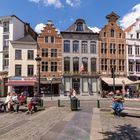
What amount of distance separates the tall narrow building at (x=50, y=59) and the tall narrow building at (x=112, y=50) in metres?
7.14

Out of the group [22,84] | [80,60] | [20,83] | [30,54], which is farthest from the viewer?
[80,60]

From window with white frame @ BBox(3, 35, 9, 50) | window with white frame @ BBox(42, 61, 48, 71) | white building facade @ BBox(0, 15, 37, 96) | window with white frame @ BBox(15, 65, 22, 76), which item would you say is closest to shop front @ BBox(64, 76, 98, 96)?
window with white frame @ BBox(42, 61, 48, 71)

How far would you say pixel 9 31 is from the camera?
47.6 m

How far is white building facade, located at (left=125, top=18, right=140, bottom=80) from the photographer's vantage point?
4903 centimetres

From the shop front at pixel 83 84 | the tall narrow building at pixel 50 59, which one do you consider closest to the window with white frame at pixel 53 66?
the tall narrow building at pixel 50 59

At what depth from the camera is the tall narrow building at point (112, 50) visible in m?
48.1

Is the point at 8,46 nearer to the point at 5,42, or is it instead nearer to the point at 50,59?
the point at 5,42

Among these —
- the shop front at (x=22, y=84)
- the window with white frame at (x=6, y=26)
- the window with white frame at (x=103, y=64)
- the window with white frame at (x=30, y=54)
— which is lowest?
the shop front at (x=22, y=84)

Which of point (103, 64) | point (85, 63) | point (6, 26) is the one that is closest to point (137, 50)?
point (103, 64)

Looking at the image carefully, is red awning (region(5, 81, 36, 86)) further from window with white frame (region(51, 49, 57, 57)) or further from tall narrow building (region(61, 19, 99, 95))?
window with white frame (region(51, 49, 57, 57))

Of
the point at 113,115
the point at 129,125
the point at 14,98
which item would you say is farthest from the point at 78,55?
the point at 129,125

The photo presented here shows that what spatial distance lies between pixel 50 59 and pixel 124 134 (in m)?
36.9

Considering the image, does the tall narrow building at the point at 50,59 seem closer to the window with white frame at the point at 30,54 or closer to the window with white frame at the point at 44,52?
the window with white frame at the point at 44,52

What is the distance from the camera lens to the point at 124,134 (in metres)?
10.5
